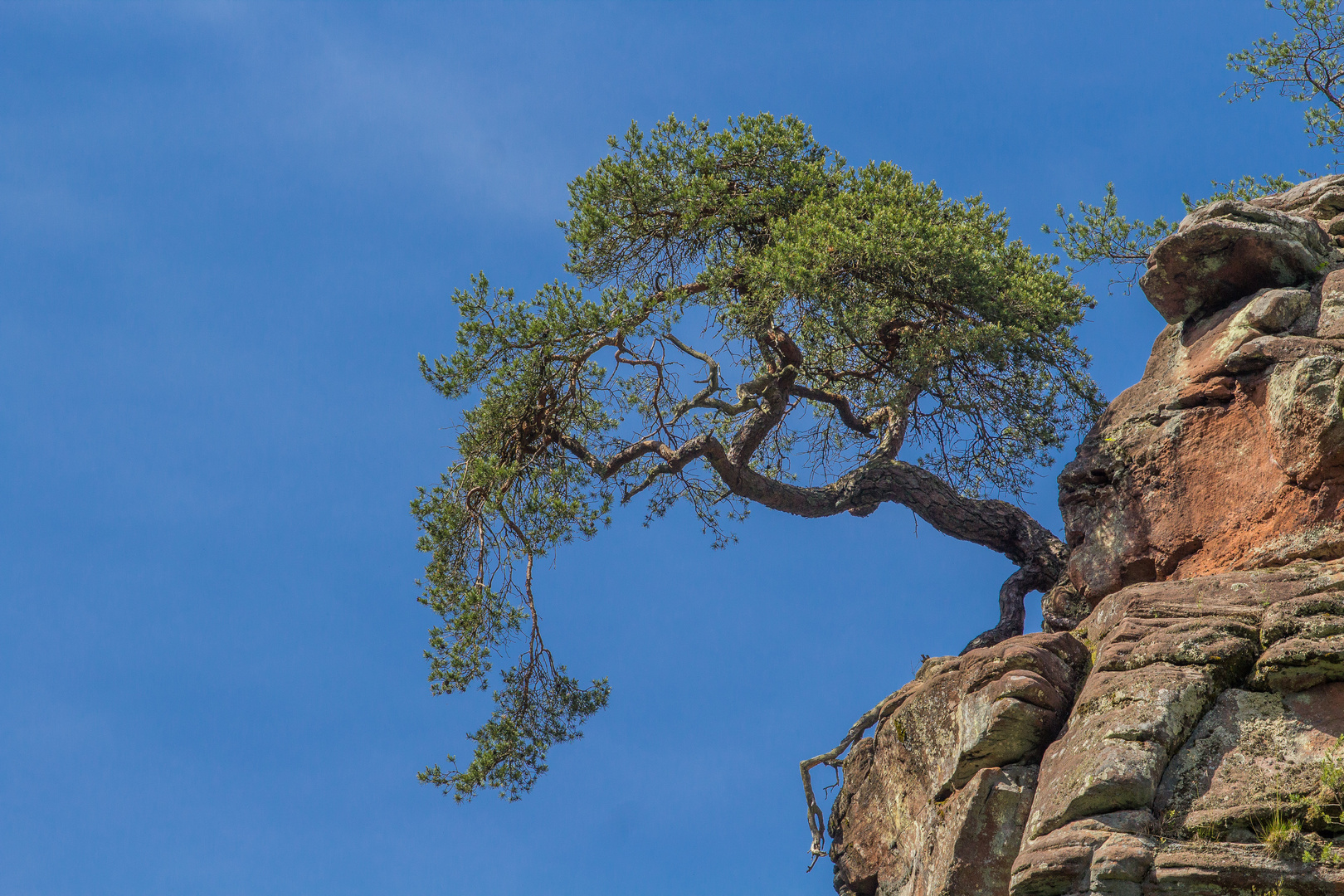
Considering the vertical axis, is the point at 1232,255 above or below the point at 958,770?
above

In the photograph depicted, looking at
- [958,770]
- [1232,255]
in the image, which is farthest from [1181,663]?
[1232,255]

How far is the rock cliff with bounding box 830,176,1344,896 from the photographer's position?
998 cm

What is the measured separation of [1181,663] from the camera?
11.4 m

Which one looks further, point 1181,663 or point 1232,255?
point 1232,255

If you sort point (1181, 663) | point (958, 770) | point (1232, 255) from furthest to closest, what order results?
point (1232, 255), point (958, 770), point (1181, 663)

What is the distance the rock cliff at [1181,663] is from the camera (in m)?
9.98

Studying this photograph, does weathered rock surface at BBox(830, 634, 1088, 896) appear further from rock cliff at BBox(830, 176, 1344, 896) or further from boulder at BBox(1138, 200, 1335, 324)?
boulder at BBox(1138, 200, 1335, 324)

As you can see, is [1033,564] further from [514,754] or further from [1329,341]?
[514,754]

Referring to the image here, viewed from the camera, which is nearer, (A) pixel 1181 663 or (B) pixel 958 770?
(A) pixel 1181 663

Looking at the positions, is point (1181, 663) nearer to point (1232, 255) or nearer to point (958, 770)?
point (958, 770)

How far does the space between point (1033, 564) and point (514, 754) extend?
8.54m

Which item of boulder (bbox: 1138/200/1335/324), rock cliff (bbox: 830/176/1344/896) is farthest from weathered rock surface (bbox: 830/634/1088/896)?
boulder (bbox: 1138/200/1335/324)

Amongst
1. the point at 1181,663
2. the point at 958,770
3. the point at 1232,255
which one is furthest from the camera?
the point at 1232,255

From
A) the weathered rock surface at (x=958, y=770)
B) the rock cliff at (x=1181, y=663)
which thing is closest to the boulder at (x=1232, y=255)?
the rock cliff at (x=1181, y=663)
